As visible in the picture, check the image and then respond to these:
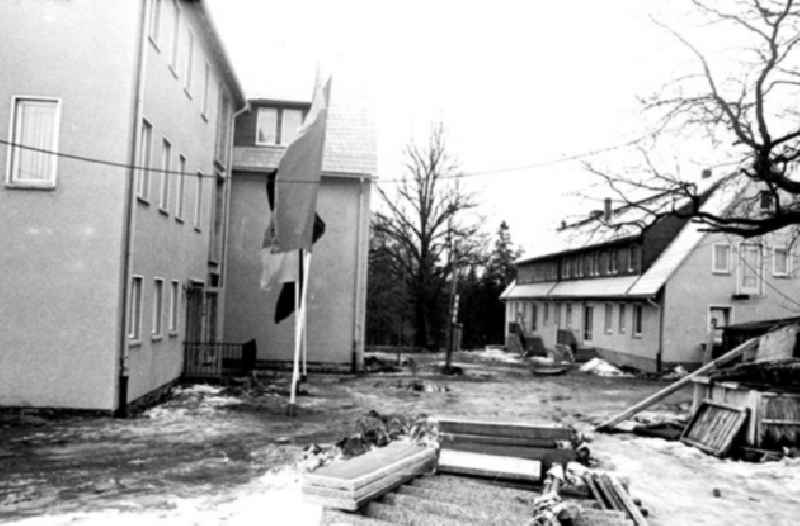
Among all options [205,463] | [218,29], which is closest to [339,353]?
[218,29]

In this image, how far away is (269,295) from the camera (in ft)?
86.7

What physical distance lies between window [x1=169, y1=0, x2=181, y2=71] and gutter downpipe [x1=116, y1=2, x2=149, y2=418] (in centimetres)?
255

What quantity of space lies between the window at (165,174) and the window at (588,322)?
27.4 meters

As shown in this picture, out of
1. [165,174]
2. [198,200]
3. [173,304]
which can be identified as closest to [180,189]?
[165,174]

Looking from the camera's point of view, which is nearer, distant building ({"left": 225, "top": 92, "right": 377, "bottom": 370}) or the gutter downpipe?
the gutter downpipe

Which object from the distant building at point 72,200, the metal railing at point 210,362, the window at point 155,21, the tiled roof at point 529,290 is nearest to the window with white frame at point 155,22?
the window at point 155,21

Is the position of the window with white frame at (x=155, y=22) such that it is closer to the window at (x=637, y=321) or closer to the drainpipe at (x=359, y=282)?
the drainpipe at (x=359, y=282)

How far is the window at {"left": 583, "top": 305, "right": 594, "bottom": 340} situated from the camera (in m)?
40.3

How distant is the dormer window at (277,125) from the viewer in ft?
88.3

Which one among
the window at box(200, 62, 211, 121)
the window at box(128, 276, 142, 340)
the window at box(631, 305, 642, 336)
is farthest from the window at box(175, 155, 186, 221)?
the window at box(631, 305, 642, 336)

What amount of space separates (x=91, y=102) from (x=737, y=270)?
87.8ft

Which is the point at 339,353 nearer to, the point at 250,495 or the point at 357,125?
the point at 357,125

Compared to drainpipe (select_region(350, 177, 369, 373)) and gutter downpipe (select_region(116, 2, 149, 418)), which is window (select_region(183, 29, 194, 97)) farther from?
drainpipe (select_region(350, 177, 369, 373))

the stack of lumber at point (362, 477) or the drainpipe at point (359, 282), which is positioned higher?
the drainpipe at point (359, 282)
